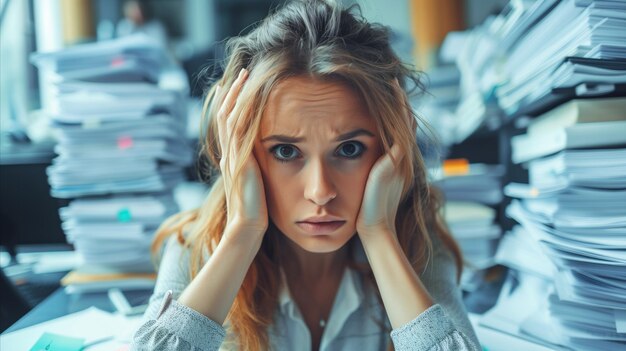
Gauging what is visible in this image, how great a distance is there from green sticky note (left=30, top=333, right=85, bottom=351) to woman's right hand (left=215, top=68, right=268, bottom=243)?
0.38 meters

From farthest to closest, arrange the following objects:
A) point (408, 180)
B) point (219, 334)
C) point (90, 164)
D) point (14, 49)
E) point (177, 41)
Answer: point (177, 41) < point (14, 49) < point (90, 164) < point (408, 180) < point (219, 334)

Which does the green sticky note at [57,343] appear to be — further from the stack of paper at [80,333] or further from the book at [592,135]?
the book at [592,135]

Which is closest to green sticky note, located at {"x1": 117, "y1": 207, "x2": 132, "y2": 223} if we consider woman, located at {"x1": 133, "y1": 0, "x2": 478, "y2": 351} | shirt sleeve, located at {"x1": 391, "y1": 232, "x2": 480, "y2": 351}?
woman, located at {"x1": 133, "y1": 0, "x2": 478, "y2": 351}

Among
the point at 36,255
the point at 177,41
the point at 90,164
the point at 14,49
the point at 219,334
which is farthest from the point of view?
the point at 177,41

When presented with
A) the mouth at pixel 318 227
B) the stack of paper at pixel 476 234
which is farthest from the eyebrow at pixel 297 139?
the stack of paper at pixel 476 234

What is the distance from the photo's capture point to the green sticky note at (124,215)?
1.20 meters

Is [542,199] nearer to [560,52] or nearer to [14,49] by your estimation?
[560,52]

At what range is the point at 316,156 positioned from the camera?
30.0 inches

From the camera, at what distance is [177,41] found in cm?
626

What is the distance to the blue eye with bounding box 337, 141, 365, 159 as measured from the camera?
79cm

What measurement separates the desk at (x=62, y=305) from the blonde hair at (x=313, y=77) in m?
0.28

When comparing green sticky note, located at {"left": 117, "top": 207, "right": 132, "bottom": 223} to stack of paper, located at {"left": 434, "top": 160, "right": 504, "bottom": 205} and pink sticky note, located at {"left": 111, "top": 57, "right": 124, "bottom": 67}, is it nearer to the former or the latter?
pink sticky note, located at {"left": 111, "top": 57, "right": 124, "bottom": 67}

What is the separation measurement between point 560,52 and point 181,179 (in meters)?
1.11

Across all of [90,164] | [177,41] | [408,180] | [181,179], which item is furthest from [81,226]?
[177,41]
